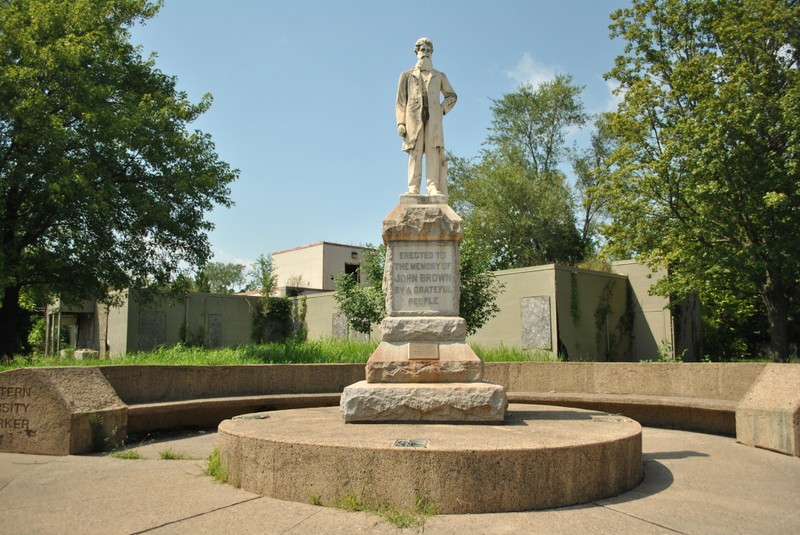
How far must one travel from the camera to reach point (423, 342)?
7.45 m

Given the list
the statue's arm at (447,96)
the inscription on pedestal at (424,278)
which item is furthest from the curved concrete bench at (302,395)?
the statue's arm at (447,96)

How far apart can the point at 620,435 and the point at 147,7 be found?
65.5 feet

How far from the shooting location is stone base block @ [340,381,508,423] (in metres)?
6.73

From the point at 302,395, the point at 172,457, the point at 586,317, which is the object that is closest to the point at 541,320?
the point at 586,317

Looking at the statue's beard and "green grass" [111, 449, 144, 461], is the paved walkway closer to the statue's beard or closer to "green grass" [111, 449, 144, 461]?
"green grass" [111, 449, 144, 461]

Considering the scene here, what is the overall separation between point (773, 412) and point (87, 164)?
14.6 m

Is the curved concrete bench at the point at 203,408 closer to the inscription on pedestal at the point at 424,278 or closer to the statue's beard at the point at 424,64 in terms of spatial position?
the inscription on pedestal at the point at 424,278

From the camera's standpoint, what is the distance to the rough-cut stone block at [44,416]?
285 inches

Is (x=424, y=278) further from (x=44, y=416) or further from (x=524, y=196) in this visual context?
(x=524, y=196)

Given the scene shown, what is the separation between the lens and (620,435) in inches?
222

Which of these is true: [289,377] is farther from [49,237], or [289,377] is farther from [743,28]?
[743,28]

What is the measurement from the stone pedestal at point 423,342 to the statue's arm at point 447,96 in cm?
137

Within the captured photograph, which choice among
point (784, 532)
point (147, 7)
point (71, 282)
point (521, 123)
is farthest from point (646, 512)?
point (521, 123)

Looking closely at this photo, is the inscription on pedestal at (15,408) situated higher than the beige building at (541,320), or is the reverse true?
the beige building at (541,320)
